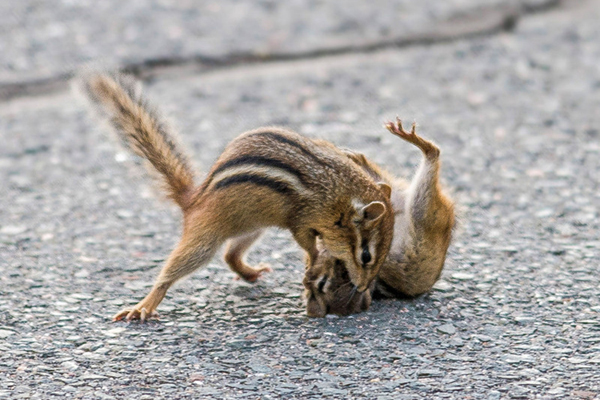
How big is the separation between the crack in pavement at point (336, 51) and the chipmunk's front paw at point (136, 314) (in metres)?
2.83

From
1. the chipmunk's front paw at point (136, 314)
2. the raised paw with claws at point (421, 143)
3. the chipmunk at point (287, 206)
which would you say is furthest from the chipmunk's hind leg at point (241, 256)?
the raised paw with claws at point (421, 143)

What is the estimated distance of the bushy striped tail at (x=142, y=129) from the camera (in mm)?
3734

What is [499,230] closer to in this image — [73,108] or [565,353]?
[565,353]

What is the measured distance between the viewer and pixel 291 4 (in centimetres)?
728

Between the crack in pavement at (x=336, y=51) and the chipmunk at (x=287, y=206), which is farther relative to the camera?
the crack in pavement at (x=336, y=51)

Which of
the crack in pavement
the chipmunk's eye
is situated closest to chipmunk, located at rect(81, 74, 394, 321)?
the chipmunk's eye

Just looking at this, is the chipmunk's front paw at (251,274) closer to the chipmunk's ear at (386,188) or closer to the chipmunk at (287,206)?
the chipmunk at (287,206)

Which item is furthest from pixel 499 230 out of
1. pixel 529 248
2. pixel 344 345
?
pixel 344 345

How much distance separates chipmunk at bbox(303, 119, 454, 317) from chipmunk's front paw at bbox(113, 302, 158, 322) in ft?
1.85

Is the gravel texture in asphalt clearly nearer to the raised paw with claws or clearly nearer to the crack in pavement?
the crack in pavement

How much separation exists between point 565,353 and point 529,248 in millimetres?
969

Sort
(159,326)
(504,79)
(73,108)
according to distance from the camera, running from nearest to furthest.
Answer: (159,326)
(73,108)
(504,79)

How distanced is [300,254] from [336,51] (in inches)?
109

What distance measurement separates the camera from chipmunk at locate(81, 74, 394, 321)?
134 inches
